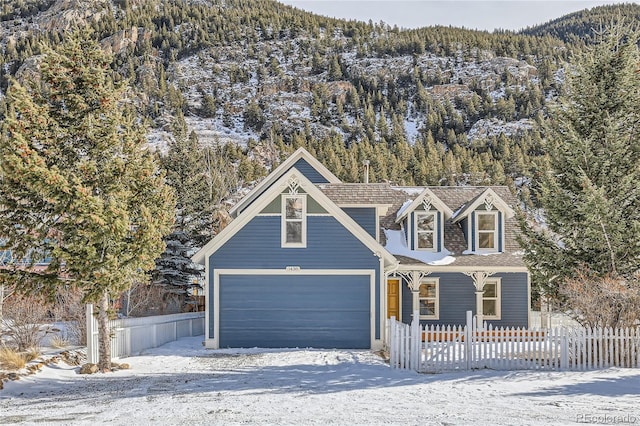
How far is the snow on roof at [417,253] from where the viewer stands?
24594 millimetres

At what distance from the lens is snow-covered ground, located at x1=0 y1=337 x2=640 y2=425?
10.0 metres

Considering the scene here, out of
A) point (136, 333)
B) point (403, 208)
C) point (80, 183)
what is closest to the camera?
point (80, 183)

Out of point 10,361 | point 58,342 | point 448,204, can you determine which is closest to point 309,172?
point 448,204

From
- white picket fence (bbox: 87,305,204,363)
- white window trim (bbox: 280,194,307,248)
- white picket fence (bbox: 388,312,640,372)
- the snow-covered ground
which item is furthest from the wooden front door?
white picket fence (bbox: 388,312,640,372)

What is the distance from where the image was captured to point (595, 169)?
56.4 feet

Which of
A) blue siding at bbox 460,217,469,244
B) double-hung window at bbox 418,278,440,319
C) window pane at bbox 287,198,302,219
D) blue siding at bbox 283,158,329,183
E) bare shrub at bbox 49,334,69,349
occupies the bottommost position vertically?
bare shrub at bbox 49,334,69,349

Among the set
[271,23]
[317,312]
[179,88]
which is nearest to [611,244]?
[317,312]

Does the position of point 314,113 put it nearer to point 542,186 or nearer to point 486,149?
point 486,149

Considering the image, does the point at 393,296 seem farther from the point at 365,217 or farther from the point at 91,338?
the point at 91,338

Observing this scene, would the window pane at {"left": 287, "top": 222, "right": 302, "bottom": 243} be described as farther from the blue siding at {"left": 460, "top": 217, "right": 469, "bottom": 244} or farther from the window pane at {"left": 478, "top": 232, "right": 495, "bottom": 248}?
the window pane at {"left": 478, "top": 232, "right": 495, "bottom": 248}

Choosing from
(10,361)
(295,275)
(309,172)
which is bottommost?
(10,361)

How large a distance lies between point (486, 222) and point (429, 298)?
156 inches

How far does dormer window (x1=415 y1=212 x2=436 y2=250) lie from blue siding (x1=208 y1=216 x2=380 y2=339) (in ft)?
18.1

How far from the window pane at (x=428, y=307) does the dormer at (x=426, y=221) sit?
2.14 metres
